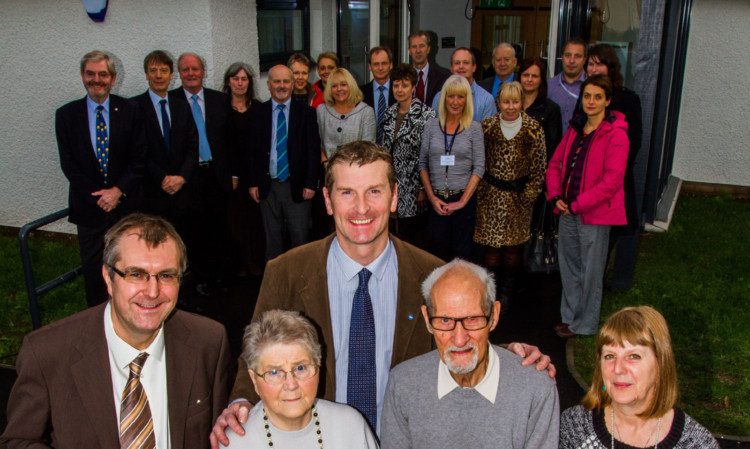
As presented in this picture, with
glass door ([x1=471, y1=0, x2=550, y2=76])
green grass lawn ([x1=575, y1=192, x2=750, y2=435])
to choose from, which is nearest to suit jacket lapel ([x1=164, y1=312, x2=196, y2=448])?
green grass lawn ([x1=575, y1=192, x2=750, y2=435])

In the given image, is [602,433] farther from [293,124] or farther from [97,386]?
[293,124]

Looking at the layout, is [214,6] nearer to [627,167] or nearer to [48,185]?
[48,185]

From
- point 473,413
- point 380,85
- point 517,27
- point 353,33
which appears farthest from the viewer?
point 517,27

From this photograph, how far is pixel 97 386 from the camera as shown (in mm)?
2275

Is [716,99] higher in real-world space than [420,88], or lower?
lower

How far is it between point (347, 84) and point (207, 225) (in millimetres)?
1842

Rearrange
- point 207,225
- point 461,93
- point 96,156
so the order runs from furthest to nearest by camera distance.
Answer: point 207,225
point 461,93
point 96,156

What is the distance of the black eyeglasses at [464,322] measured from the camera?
2.24 meters

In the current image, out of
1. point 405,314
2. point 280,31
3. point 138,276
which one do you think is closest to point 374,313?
point 405,314

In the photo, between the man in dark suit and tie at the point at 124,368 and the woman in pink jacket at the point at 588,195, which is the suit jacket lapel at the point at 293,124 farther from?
the man in dark suit and tie at the point at 124,368

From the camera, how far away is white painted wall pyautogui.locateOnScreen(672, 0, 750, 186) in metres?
9.02

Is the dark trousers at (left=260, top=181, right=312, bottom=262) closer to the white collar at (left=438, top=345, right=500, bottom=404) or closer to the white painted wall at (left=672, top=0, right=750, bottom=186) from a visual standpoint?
the white collar at (left=438, top=345, right=500, bottom=404)

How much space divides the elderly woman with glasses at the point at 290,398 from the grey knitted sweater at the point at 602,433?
0.77 m

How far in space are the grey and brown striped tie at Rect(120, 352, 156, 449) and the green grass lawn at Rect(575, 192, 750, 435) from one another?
3279mm
